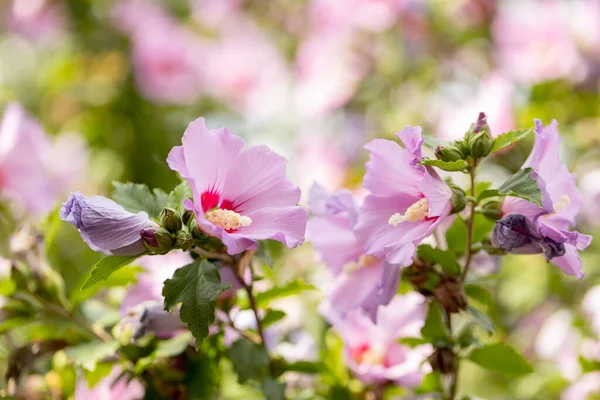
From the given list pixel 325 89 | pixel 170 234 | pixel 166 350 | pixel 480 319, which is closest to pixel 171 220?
pixel 170 234

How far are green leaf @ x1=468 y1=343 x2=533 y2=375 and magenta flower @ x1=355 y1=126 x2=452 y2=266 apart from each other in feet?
0.57

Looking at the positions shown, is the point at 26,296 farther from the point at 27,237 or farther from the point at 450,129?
the point at 450,129

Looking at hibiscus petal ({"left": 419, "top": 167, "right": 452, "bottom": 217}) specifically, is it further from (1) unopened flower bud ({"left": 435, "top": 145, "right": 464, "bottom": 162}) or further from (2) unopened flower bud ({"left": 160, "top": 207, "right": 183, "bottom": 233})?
(2) unopened flower bud ({"left": 160, "top": 207, "right": 183, "bottom": 233})

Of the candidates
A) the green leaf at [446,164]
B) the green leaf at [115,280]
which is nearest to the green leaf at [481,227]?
the green leaf at [446,164]

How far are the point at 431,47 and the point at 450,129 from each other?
0.54 meters

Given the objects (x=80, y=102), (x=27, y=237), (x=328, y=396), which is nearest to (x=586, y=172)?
(x=328, y=396)

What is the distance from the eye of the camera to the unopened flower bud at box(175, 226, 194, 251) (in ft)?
1.76

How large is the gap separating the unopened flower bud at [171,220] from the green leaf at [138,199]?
0.06 metres

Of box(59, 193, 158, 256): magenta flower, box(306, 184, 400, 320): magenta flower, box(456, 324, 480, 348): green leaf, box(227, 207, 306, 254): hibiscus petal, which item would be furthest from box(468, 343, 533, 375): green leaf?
box(59, 193, 158, 256): magenta flower

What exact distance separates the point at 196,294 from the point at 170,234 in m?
0.05

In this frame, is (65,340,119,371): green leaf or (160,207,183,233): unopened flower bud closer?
(160,207,183,233): unopened flower bud

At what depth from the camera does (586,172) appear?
49.1 inches

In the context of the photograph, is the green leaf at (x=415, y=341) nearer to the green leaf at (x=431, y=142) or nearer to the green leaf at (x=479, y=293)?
the green leaf at (x=479, y=293)

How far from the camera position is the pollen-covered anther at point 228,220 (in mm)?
562
